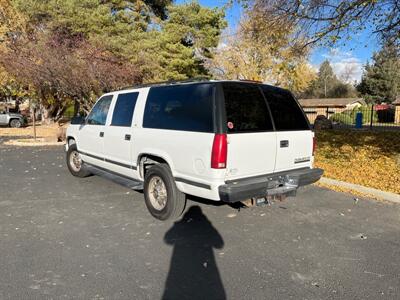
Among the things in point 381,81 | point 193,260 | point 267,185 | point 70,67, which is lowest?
point 193,260

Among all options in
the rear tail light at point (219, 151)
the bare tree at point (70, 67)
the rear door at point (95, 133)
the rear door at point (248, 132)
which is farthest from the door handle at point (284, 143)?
the bare tree at point (70, 67)

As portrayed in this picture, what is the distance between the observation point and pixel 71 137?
25.7 feet

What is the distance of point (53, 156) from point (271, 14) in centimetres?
796

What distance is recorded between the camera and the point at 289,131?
486 centimetres

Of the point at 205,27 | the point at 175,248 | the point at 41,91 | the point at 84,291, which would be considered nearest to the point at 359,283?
the point at 175,248

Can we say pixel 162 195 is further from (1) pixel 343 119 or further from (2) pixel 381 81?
(2) pixel 381 81

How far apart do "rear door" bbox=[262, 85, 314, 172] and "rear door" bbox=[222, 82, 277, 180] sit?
14 centimetres

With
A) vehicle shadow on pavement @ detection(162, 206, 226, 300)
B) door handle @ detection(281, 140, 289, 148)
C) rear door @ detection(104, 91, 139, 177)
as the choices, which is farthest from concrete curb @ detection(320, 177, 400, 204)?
rear door @ detection(104, 91, 139, 177)

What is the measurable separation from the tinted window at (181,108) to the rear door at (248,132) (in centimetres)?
26

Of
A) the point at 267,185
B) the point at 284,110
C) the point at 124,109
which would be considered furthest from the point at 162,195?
the point at 284,110

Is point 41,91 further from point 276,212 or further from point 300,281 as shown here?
point 300,281

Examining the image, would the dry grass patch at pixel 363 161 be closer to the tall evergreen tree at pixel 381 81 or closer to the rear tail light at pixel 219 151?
the rear tail light at pixel 219 151

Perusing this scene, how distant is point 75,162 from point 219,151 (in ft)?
16.1

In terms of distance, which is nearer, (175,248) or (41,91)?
(175,248)
